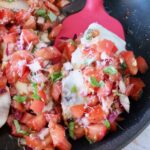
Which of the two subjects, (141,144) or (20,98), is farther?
(141,144)

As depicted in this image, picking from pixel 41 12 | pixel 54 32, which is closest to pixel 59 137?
pixel 54 32

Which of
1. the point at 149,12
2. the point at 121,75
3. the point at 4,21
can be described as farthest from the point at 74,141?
the point at 149,12

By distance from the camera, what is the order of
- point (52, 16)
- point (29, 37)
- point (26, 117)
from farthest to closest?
point (52, 16), point (29, 37), point (26, 117)

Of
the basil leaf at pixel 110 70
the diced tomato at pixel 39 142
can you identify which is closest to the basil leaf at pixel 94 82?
the basil leaf at pixel 110 70

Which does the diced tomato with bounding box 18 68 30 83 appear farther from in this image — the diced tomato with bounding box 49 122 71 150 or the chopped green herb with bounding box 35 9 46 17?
the chopped green herb with bounding box 35 9 46 17

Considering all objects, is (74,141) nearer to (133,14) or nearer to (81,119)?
(81,119)

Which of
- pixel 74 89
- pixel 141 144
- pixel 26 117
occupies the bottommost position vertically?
pixel 141 144

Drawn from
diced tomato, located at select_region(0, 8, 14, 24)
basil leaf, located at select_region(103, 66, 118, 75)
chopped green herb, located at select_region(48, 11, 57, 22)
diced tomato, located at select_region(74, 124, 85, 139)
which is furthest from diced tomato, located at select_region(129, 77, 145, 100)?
diced tomato, located at select_region(0, 8, 14, 24)

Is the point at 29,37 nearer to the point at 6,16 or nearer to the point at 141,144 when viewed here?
the point at 6,16
